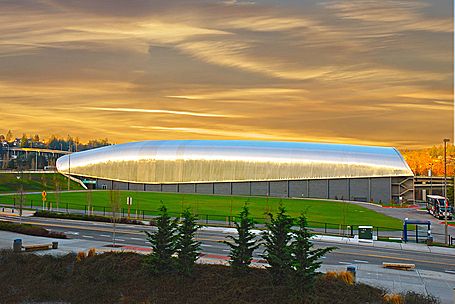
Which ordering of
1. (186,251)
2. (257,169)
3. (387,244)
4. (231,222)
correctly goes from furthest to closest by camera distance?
(257,169), (231,222), (387,244), (186,251)

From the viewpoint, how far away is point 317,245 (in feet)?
123

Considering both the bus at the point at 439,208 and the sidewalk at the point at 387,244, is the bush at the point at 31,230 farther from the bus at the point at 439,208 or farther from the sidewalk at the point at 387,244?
the bus at the point at 439,208

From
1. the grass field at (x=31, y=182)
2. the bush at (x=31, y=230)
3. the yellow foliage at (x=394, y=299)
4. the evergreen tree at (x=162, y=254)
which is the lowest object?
the yellow foliage at (x=394, y=299)

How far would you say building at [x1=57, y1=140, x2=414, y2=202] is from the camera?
369 feet

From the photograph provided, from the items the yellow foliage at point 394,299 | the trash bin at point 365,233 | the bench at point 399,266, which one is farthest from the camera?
the trash bin at point 365,233

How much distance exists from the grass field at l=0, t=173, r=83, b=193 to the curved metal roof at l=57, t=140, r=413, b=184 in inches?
292

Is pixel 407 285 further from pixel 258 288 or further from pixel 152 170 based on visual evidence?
pixel 152 170

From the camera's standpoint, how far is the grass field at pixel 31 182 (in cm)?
10856

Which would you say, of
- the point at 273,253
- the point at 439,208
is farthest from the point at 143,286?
the point at 439,208

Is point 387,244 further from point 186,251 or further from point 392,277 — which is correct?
point 186,251

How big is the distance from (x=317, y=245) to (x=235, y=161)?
80751mm

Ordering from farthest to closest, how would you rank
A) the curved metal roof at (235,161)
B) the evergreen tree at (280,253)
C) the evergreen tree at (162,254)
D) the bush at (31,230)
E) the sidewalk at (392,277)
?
the curved metal roof at (235,161) → the bush at (31,230) → the sidewalk at (392,277) → the evergreen tree at (162,254) → the evergreen tree at (280,253)

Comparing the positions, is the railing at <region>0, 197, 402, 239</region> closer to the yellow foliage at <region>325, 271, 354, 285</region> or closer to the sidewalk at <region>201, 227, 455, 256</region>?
the sidewalk at <region>201, 227, 455, 256</region>

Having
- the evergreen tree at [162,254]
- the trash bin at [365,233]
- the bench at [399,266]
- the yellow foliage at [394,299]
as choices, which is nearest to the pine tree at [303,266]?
the yellow foliage at [394,299]
